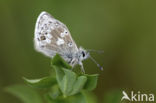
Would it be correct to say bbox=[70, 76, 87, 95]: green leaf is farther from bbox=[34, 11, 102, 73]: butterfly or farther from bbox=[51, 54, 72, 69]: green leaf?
bbox=[34, 11, 102, 73]: butterfly

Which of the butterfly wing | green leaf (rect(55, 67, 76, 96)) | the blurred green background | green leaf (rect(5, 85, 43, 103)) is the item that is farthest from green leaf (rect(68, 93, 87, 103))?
the blurred green background

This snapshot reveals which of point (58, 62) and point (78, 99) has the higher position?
point (58, 62)

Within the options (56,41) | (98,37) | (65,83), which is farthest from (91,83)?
(98,37)

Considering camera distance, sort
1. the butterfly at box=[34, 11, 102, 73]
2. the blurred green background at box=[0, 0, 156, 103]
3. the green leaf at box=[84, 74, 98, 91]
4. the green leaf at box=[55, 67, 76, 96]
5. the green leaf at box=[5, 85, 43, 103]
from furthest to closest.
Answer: the blurred green background at box=[0, 0, 156, 103]
the butterfly at box=[34, 11, 102, 73]
the green leaf at box=[5, 85, 43, 103]
the green leaf at box=[84, 74, 98, 91]
the green leaf at box=[55, 67, 76, 96]

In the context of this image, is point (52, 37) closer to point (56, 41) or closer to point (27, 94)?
point (56, 41)

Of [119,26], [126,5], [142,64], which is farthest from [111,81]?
[126,5]

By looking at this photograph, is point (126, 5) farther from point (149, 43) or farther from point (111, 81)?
point (111, 81)

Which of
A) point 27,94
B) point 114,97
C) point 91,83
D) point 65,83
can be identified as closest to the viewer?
point 65,83
